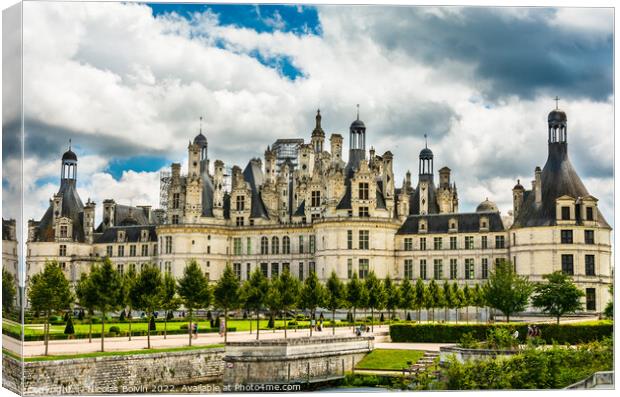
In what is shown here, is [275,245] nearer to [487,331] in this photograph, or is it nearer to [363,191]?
[363,191]

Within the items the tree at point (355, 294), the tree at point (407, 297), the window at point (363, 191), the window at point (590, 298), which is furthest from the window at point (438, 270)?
the tree at point (355, 294)

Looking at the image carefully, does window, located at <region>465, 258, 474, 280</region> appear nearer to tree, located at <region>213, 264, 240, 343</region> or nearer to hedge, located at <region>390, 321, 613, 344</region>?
hedge, located at <region>390, 321, 613, 344</region>

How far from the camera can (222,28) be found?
36.2 metres

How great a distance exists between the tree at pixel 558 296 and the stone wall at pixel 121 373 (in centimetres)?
2508

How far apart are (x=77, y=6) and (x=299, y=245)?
47274 mm

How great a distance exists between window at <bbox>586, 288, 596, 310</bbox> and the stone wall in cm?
3225

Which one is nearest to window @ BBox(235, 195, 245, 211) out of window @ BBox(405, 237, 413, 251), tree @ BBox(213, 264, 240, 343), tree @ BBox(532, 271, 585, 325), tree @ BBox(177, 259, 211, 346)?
window @ BBox(405, 237, 413, 251)

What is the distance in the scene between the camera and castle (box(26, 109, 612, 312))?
63375 millimetres

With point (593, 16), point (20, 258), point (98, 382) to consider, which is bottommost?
point (98, 382)

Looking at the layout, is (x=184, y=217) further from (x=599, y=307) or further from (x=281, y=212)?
(x=599, y=307)

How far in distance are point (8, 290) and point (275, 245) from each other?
48.3 meters

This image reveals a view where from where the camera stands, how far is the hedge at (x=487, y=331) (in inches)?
1700

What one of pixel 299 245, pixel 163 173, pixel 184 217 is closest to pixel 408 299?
pixel 299 245

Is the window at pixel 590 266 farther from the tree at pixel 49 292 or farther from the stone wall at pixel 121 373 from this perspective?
the tree at pixel 49 292
